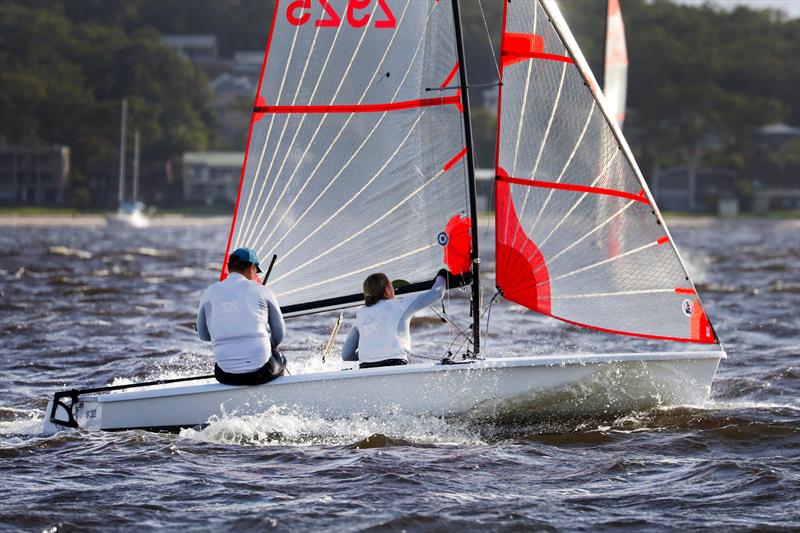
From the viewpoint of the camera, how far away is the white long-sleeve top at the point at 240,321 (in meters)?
8.72

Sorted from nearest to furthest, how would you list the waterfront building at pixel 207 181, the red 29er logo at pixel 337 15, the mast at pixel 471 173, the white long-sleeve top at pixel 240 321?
the white long-sleeve top at pixel 240 321
the mast at pixel 471 173
the red 29er logo at pixel 337 15
the waterfront building at pixel 207 181

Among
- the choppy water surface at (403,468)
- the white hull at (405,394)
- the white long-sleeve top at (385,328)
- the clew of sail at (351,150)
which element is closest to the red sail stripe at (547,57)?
the clew of sail at (351,150)

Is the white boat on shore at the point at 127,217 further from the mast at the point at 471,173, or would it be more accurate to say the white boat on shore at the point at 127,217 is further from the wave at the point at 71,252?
the mast at the point at 471,173

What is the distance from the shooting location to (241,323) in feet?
28.6

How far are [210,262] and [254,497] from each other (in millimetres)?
27469

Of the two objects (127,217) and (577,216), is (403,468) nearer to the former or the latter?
(577,216)

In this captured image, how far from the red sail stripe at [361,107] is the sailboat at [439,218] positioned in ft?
0.04

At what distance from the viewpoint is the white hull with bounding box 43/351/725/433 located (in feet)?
29.3

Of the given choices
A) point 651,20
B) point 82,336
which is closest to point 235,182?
point 651,20

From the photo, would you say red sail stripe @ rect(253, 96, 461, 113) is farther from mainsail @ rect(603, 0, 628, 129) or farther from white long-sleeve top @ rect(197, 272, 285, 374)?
mainsail @ rect(603, 0, 628, 129)

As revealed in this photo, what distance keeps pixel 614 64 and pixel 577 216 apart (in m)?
14.3

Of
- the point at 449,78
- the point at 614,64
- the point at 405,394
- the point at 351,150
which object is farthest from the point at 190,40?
the point at 405,394

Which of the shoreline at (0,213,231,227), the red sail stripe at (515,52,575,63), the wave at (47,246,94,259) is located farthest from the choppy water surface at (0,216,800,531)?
the shoreline at (0,213,231,227)

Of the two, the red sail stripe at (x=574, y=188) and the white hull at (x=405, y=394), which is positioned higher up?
the red sail stripe at (x=574, y=188)
